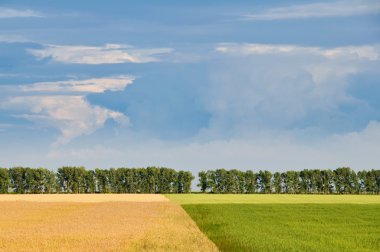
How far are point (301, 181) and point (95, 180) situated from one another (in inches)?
1973

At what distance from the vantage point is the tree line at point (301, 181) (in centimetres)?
14712

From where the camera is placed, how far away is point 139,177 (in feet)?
485

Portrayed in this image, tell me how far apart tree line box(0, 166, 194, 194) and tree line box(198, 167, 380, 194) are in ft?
24.1

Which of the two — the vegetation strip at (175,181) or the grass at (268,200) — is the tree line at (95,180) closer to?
the vegetation strip at (175,181)

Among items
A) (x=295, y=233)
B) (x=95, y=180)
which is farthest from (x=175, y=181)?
(x=295, y=233)

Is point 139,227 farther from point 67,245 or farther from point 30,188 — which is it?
point 30,188

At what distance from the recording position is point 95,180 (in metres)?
146

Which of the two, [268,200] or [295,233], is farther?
[268,200]

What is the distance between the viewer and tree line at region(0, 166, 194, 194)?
143 metres

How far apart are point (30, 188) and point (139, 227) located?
115115 mm

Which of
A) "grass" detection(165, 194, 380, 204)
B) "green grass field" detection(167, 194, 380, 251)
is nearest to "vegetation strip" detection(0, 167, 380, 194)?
"grass" detection(165, 194, 380, 204)

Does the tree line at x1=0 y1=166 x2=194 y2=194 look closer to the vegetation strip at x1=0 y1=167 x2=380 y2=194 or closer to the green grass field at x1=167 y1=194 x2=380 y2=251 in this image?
the vegetation strip at x1=0 y1=167 x2=380 y2=194

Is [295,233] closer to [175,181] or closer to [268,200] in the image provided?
[268,200]

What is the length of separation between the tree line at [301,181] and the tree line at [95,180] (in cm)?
734
